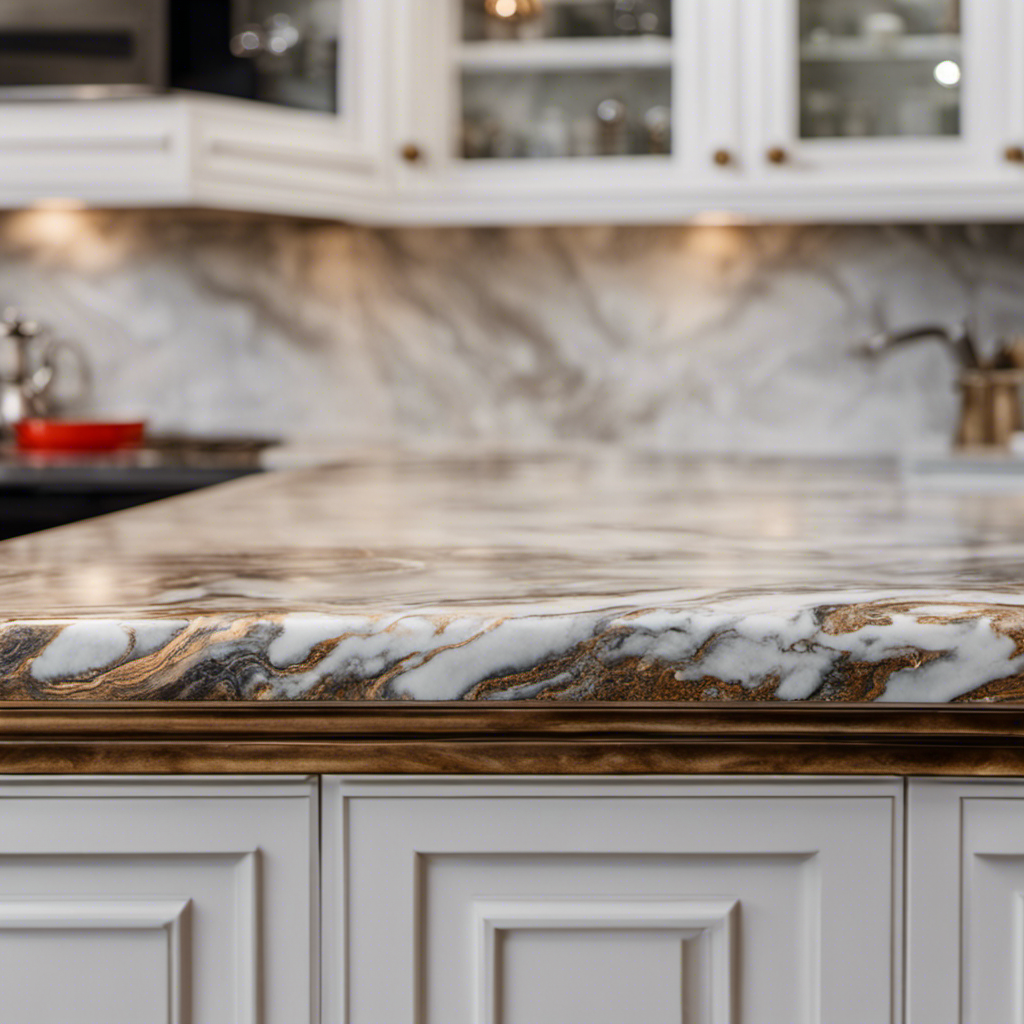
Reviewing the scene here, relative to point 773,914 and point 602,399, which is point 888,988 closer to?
point 773,914

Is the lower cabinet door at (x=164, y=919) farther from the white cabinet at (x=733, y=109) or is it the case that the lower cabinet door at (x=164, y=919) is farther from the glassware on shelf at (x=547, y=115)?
the glassware on shelf at (x=547, y=115)

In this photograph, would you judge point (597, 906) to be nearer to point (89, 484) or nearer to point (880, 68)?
point (89, 484)

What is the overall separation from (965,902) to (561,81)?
175cm

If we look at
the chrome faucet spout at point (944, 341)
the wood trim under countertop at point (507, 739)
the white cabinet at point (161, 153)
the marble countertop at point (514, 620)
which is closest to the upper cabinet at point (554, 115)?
the white cabinet at point (161, 153)

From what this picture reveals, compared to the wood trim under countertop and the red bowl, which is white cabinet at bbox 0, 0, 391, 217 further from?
the wood trim under countertop

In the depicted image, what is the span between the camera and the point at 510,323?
2.18 m

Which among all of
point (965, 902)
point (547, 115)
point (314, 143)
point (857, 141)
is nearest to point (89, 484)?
point (314, 143)

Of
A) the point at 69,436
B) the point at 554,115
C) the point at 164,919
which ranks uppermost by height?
the point at 554,115

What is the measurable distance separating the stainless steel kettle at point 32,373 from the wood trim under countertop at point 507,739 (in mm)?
1767

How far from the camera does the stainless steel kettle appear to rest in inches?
85.3

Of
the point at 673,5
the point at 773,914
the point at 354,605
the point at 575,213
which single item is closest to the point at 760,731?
the point at 773,914

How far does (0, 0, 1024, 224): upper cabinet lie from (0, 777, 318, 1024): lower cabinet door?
141 centimetres

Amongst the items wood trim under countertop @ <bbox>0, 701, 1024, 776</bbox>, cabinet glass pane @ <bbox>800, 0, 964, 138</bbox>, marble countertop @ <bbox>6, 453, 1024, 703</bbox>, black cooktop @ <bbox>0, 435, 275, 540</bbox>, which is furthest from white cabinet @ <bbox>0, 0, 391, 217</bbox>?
wood trim under countertop @ <bbox>0, 701, 1024, 776</bbox>

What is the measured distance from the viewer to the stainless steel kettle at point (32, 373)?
217 centimetres
